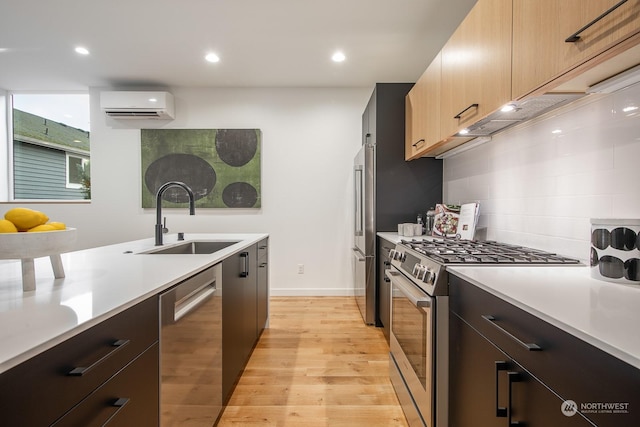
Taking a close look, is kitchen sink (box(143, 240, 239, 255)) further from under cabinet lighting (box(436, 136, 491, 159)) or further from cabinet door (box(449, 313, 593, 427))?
under cabinet lighting (box(436, 136, 491, 159))

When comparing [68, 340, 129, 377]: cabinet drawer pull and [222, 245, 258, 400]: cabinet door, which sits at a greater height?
[68, 340, 129, 377]: cabinet drawer pull

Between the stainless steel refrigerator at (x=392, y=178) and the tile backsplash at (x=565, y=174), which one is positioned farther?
the stainless steel refrigerator at (x=392, y=178)

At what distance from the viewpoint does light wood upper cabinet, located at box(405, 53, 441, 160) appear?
2170 millimetres

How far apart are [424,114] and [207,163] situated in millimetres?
2725

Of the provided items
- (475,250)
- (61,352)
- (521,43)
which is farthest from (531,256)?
(61,352)

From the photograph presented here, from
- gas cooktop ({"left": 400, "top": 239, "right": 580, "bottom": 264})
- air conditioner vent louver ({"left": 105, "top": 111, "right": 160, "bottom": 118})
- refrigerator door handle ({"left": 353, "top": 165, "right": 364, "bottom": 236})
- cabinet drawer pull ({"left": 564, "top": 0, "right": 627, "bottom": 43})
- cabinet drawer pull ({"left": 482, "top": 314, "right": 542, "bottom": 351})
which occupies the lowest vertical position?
cabinet drawer pull ({"left": 482, "top": 314, "right": 542, "bottom": 351})

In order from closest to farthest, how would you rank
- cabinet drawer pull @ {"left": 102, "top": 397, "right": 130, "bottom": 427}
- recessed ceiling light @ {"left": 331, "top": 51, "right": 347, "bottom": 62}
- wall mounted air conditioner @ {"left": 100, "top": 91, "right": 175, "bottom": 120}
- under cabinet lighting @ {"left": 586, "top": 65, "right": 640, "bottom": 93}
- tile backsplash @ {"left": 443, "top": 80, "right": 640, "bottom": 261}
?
cabinet drawer pull @ {"left": 102, "top": 397, "right": 130, "bottom": 427}, under cabinet lighting @ {"left": 586, "top": 65, "right": 640, "bottom": 93}, tile backsplash @ {"left": 443, "top": 80, "right": 640, "bottom": 261}, recessed ceiling light @ {"left": 331, "top": 51, "right": 347, "bottom": 62}, wall mounted air conditioner @ {"left": 100, "top": 91, "right": 175, "bottom": 120}

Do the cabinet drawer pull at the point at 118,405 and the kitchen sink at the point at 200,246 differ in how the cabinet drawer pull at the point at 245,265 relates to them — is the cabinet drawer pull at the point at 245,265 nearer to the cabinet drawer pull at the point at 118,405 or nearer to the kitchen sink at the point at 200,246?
the kitchen sink at the point at 200,246

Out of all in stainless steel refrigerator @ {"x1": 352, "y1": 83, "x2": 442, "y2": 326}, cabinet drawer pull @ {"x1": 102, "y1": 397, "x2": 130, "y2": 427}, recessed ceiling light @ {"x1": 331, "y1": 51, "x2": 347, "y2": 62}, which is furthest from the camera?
recessed ceiling light @ {"x1": 331, "y1": 51, "x2": 347, "y2": 62}

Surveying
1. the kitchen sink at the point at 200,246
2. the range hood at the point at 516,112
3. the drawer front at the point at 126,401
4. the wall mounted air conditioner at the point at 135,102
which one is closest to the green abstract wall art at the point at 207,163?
the wall mounted air conditioner at the point at 135,102

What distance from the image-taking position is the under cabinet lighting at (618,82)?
1019 mm

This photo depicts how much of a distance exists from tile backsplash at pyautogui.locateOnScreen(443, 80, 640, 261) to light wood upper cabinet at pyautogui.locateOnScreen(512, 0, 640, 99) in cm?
34

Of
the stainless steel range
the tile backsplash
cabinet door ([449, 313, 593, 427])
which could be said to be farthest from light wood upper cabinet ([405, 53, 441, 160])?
cabinet door ([449, 313, 593, 427])

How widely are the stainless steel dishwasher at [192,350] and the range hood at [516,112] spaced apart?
1545 millimetres
